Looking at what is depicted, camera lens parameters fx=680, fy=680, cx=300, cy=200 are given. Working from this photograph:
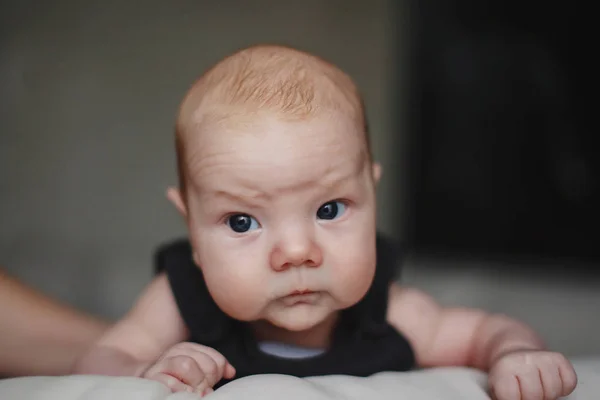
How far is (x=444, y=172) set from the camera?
237 centimetres

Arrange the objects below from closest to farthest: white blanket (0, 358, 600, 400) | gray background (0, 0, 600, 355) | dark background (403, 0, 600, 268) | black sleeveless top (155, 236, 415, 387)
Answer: white blanket (0, 358, 600, 400) → black sleeveless top (155, 236, 415, 387) → dark background (403, 0, 600, 268) → gray background (0, 0, 600, 355)

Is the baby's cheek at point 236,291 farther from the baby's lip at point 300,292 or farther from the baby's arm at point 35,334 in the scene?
the baby's arm at point 35,334

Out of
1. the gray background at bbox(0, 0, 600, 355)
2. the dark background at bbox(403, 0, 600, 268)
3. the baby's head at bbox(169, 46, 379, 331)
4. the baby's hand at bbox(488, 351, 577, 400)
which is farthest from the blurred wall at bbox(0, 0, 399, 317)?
the baby's hand at bbox(488, 351, 577, 400)

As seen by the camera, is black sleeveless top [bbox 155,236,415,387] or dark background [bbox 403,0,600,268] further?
dark background [bbox 403,0,600,268]

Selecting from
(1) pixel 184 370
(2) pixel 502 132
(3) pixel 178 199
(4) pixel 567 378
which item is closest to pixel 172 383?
(1) pixel 184 370

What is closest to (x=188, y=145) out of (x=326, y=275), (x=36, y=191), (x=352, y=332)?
(x=326, y=275)

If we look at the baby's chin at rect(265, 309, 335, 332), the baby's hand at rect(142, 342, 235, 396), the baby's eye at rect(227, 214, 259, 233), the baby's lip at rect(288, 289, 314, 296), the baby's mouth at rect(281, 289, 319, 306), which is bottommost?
the baby's hand at rect(142, 342, 235, 396)

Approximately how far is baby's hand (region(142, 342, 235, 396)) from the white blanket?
0.03 m

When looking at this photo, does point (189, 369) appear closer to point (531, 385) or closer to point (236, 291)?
point (236, 291)

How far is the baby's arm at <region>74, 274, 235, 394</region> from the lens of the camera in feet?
2.36

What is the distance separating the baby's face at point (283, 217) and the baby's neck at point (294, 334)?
0.12 metres

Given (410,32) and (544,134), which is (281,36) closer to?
(410,32)

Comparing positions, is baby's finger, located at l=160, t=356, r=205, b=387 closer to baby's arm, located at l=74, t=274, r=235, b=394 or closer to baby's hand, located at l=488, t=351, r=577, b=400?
baby's arm, located at l=74, t=274, r=235, b=394

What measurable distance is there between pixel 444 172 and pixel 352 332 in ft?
5.08
